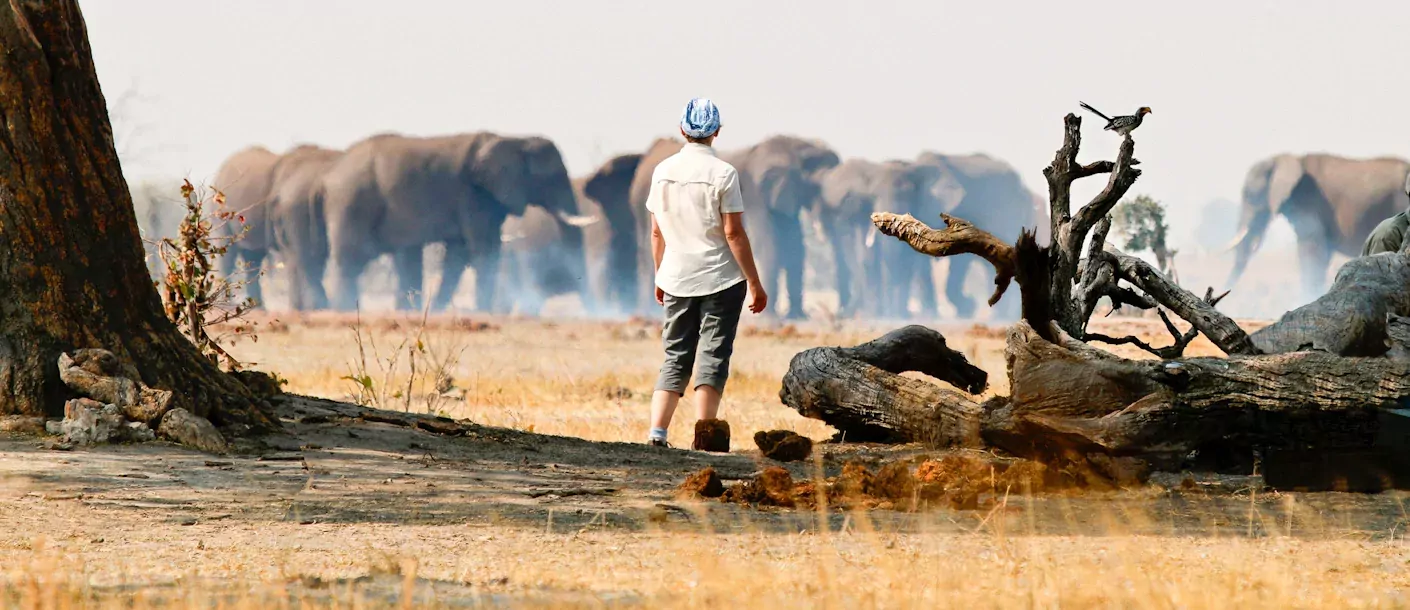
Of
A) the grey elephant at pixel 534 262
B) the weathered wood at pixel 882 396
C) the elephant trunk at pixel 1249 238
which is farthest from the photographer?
the grey elephant at pixel 534 262

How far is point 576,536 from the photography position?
5215 millimetres

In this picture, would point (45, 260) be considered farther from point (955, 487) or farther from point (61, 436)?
point (955, 487)

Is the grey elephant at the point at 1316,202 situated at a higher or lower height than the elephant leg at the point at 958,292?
higher

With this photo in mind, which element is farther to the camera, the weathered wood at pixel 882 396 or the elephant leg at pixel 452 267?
the elephant leg at pixel 452 267

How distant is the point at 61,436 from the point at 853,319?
119 feet

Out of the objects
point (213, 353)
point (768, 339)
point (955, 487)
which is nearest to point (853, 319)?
point (768, 339)

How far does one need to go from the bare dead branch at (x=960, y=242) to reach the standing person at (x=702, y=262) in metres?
1.01

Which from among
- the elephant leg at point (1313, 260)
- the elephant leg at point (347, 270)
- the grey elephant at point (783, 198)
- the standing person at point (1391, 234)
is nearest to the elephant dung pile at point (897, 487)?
the standing person at point (1391, 234)

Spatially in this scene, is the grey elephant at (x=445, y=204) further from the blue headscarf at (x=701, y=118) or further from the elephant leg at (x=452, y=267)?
the blue headscarf at (x=701, y=118)

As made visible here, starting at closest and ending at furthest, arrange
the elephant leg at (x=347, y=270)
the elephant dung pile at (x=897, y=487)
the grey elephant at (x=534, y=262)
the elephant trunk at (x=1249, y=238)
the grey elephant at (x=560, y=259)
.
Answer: the elephant dung pile at (x=897, y=487) → the elephant leg at (x=347, y=270) → the elephant trunk at (x=1249, y=238) → the grey elephant at (x=534, y=262) → the grey elephant at (x=560, y=259)

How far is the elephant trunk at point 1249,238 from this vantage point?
4578cm

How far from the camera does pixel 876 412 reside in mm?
8891

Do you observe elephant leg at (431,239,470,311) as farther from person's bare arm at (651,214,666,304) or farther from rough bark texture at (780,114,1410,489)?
person's bare arm at (651,214,666,304)

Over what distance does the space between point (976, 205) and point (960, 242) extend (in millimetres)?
46681
